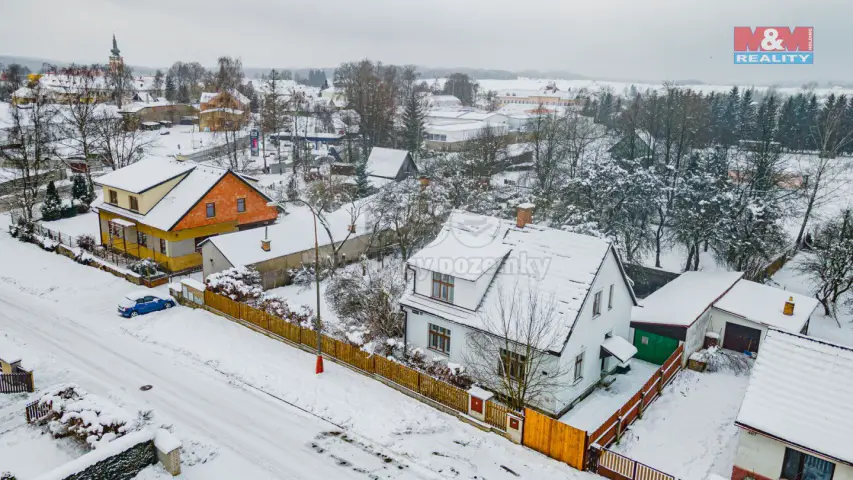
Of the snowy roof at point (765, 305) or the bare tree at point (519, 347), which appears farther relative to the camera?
the snowy roof at point (765, 305)

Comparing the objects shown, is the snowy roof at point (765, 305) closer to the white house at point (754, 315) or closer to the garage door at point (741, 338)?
the white house at point (754, 315)

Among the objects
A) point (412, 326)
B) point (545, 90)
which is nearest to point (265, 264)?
point (412, 326)

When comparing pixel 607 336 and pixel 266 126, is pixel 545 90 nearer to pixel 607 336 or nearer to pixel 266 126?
pixel 266 126

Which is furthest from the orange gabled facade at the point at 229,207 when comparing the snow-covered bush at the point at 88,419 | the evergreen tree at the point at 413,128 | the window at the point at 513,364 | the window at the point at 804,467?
the evergreen tree at the point at 413,128

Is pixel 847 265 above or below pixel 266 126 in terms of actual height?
below

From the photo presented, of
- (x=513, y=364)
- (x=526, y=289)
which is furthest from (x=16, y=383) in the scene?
(x=526, y=289)

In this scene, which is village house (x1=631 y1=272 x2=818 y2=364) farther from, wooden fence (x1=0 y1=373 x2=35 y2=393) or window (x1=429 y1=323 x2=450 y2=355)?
wooden fence (x1=0 y1=373 x2=35 y2=393)
